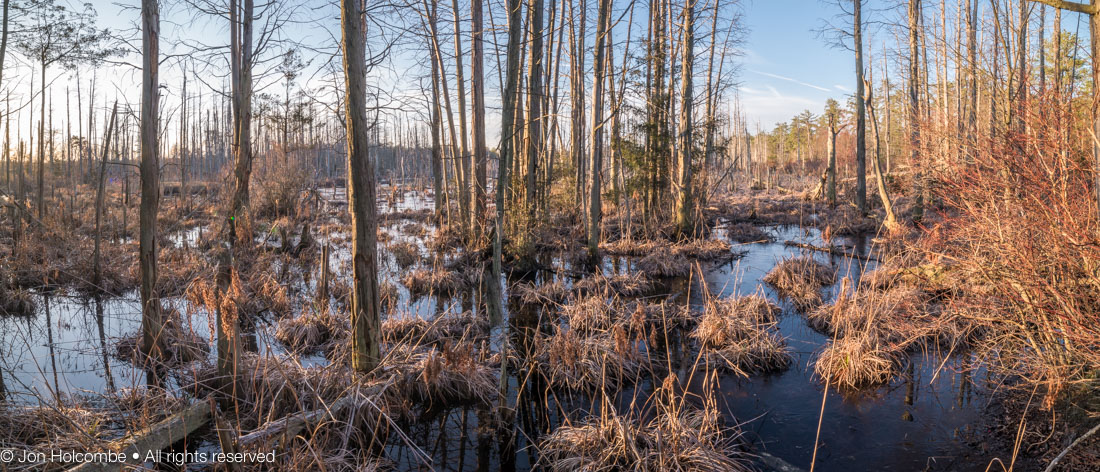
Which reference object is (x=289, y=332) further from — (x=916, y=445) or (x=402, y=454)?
(x=916, y=445)

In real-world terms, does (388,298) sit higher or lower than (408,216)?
lower

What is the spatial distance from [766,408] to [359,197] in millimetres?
3993

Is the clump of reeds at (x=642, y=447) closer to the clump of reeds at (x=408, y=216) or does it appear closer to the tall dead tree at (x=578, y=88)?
the tall dead tree at (x=578, y=88)

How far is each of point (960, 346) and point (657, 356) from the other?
3.51 metres

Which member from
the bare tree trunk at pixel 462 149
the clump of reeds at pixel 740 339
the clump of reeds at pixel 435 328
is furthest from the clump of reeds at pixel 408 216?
the clump of reeds at pixel 740 339

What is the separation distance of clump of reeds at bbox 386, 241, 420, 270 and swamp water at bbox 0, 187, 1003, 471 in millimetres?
4445

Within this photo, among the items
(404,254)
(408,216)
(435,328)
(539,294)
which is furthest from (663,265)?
(408,216)

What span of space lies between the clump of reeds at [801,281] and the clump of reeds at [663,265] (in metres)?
1.70

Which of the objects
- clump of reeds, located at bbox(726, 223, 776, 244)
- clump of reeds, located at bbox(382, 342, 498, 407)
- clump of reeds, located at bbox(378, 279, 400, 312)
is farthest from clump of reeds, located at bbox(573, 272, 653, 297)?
clump of reeds, located at bbox(726, 223, 776, 244)

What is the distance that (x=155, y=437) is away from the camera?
3346 millimetres

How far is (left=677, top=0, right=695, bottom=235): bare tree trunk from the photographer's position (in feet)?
43.2

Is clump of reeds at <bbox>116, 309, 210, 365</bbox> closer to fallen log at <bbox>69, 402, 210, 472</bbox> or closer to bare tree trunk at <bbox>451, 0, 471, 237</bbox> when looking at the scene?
fallen log at <bbox>69, 402, 210, 472</bbox>

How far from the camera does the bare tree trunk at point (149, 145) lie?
470 cm

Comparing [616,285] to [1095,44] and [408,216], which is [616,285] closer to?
[1095,44]
